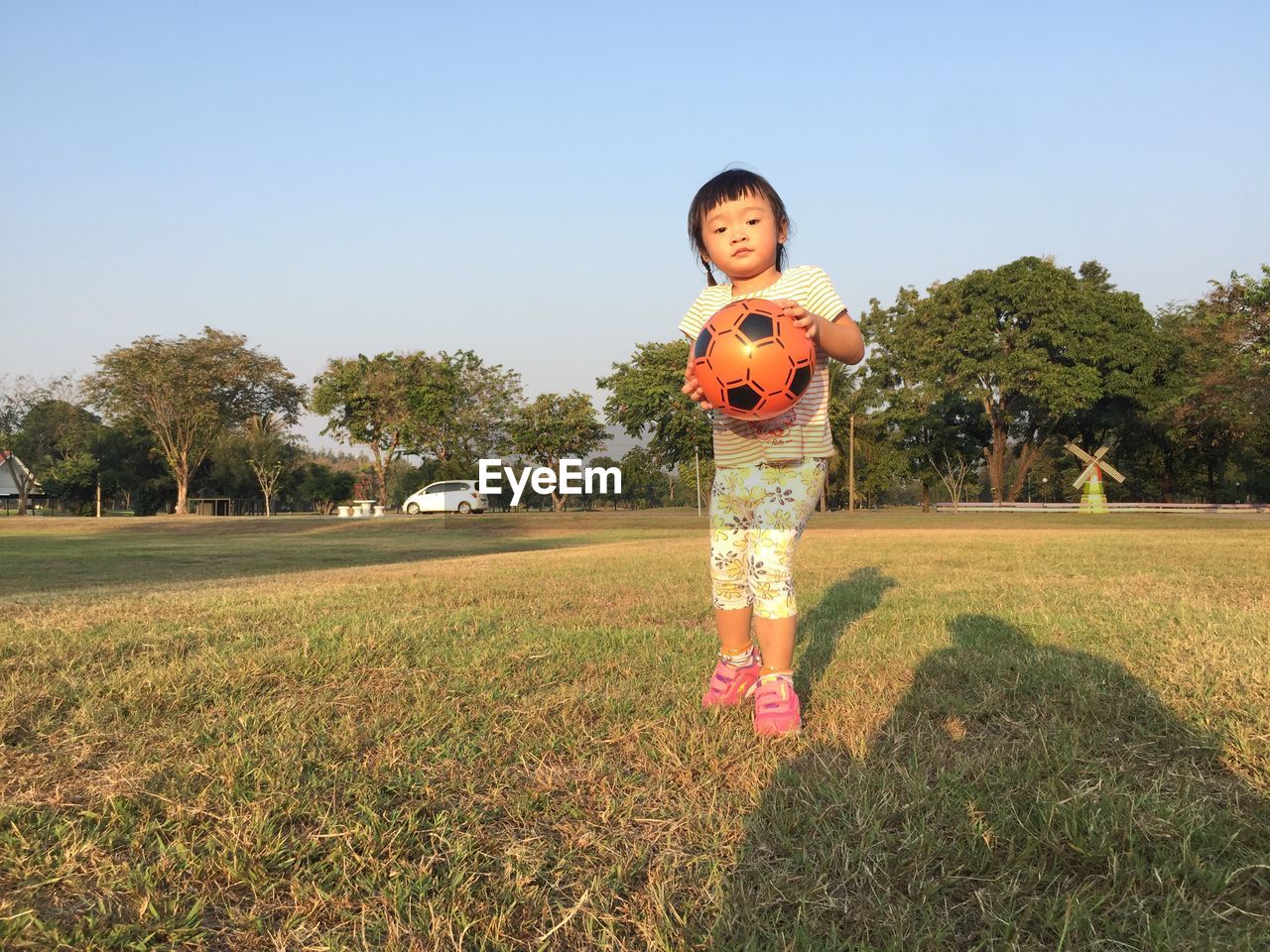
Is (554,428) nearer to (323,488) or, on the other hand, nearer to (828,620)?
(323,488)

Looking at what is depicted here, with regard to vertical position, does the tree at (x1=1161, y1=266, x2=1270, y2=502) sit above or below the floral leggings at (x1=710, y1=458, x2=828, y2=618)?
above

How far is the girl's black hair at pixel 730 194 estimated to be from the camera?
10.8 feet

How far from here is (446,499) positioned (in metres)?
43.6

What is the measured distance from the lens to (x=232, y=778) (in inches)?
90.7

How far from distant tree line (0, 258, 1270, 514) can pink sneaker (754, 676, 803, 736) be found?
29781 millimetres

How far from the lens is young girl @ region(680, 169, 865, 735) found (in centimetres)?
325

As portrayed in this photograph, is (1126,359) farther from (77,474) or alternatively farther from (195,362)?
(77,474)

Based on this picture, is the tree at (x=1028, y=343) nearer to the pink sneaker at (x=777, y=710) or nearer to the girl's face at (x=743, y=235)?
the girl's face at (x=743, y=235)

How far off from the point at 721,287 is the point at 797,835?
7.64ft

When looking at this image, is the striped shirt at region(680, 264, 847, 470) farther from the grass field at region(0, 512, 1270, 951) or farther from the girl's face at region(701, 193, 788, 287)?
the grass field at region(0, 512, 1270, 951)

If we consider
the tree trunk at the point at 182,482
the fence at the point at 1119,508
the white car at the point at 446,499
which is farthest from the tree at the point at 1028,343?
the tree trunk at the point at 182,482

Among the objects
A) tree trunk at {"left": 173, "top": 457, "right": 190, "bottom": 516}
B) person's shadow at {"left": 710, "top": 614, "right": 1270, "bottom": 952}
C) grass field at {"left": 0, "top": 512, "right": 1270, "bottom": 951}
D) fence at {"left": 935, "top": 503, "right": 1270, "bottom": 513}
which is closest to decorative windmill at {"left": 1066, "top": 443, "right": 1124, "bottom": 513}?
fence at {"left": 935, "top": 503, "right": 1270, "bottom": 513}

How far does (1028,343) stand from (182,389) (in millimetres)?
45220

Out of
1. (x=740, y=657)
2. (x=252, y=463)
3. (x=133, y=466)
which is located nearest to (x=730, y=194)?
(x=740, y=657)
